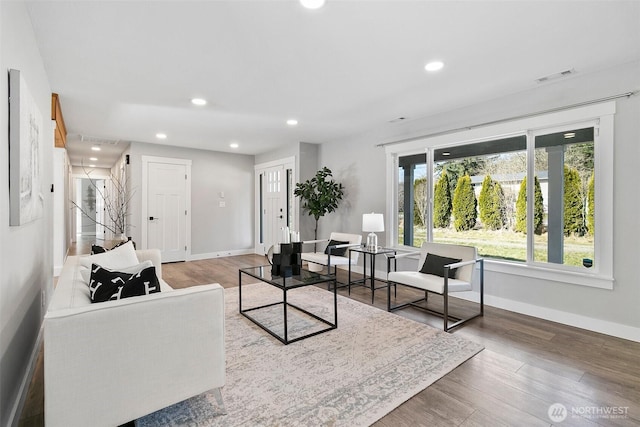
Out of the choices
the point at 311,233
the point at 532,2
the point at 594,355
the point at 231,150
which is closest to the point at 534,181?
the point at 594,355

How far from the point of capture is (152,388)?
151 centimetres

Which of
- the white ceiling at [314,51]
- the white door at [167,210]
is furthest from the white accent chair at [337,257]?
the white door at [167,210]

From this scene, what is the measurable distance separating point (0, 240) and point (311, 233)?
4781 millimetres

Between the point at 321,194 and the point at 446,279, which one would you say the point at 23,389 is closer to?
the point at 446,279

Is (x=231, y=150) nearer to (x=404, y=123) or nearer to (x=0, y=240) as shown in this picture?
(x=404, y=123)

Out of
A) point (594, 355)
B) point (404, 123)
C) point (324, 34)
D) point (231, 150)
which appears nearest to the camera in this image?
point (324, 34)

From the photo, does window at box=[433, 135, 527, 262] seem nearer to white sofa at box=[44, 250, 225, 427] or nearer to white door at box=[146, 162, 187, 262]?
white sofa at box=[44, 250, 225, 427]

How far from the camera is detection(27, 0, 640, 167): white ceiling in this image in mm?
1984

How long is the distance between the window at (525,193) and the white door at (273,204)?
2.71 metres

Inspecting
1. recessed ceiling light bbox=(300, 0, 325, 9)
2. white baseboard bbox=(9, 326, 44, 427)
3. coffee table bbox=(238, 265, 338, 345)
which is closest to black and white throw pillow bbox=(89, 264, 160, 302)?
white baseboard bbox=(9, 326, 44, 427)

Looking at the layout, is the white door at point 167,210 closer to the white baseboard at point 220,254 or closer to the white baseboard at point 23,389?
the white baseboard at point 220,254

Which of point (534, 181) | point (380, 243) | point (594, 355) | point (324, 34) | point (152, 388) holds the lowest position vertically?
point (594, 355)

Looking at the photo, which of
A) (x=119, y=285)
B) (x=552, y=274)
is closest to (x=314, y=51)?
(x=119, y=285)

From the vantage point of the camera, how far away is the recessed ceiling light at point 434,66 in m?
2.66
